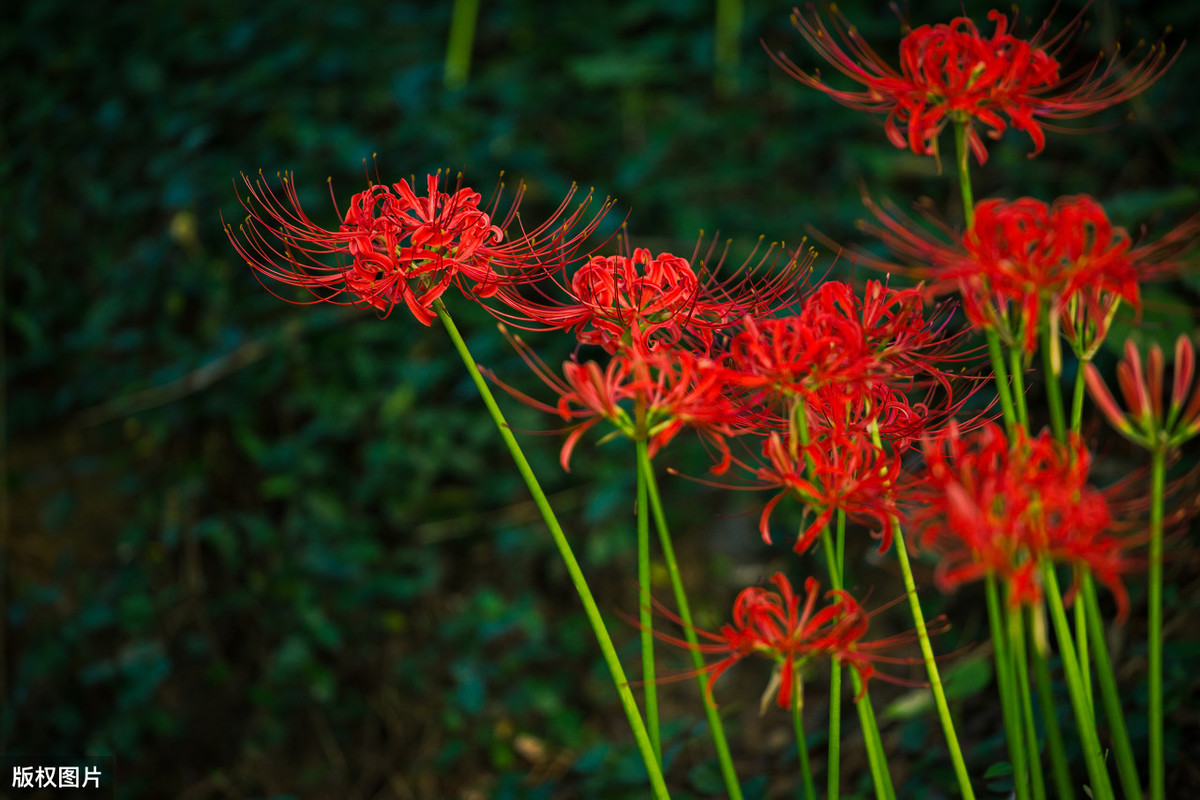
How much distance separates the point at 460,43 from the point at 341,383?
0.68 metres

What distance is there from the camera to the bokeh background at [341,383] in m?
1.59

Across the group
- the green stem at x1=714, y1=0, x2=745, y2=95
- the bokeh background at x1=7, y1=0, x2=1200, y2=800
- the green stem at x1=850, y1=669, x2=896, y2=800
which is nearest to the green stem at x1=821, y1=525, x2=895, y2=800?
the green stem at x1=850, y1=669, x2=896, y2=800

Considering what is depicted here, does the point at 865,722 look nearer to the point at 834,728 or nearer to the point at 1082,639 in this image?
the point at 834,728

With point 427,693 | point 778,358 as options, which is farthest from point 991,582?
point 427,693

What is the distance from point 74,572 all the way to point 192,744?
419mm

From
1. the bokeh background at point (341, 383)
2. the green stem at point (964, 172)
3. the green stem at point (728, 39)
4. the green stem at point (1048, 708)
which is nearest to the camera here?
the green stem at point (1048, 708)

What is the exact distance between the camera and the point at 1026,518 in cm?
45

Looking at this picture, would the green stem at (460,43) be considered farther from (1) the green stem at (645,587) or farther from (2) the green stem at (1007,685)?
(2) the green stem at (1007,685)

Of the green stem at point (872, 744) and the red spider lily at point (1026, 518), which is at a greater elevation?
the red spider lily at point (1026, 518)

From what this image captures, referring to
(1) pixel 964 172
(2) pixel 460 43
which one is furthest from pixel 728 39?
(1) pixel 964 172

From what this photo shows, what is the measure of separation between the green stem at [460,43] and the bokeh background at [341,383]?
30mm

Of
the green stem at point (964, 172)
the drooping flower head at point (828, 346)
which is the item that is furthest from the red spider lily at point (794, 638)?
the green stem at point (964, 172)

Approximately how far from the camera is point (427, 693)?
1629mm

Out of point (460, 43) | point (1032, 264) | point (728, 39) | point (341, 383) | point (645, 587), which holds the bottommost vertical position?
point (645, 587)
